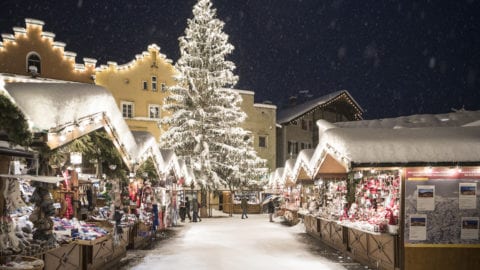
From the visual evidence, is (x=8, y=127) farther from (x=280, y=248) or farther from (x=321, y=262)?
(x=280, y=248)

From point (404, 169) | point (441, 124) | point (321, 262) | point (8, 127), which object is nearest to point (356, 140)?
point (404, 169)

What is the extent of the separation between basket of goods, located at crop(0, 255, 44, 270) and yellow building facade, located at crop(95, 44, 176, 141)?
93.3 feet

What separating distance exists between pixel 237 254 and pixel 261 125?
29.9 metres

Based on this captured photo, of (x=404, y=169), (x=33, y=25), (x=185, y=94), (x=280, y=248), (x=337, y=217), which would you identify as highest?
(x=33, y=25)

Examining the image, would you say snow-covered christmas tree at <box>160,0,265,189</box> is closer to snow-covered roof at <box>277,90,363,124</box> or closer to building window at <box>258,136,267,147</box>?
building window at <box>258,136,267,147</box>

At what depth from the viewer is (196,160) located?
32219mm

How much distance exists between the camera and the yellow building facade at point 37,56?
90.9 feet

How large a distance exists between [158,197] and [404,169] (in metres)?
11.9

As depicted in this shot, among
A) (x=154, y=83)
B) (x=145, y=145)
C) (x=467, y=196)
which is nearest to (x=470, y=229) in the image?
(x=467, y=196)

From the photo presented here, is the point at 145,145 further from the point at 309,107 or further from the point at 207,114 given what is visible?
the point at 309,107

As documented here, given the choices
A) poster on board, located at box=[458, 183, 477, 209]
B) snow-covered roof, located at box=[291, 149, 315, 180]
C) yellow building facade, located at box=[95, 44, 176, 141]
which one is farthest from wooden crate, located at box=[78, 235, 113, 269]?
yellow building facade, located at box=[95, 44, 176, 141]

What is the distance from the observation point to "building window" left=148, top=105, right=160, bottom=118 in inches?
1451

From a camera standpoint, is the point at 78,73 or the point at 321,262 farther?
the point at 78,73

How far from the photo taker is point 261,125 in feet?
142
